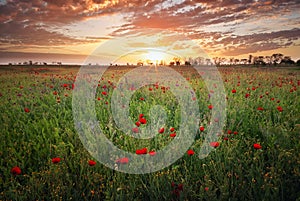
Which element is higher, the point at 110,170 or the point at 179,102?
the point at 179,102

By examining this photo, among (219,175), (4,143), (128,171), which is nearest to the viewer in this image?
(219,175)

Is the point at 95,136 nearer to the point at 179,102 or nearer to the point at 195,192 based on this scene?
the point at 195,192

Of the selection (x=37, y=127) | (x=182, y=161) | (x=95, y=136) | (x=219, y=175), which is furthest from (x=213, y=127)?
(x=37, y=127)

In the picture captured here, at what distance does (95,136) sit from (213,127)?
2.01m

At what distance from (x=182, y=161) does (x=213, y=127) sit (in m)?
1.12

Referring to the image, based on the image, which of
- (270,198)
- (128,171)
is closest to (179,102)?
(128,171)

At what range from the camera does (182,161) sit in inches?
121

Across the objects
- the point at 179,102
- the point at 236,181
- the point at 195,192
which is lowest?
the point at 195,192

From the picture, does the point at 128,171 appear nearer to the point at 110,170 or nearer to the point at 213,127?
the point at 110,170

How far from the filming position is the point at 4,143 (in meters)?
3.45

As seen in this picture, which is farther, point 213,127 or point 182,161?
point 213,127

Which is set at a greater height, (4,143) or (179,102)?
(179,102)

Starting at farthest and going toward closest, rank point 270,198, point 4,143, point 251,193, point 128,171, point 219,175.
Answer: point 4,143
point 128,171
point 219,175
point 251,193
point 270,198

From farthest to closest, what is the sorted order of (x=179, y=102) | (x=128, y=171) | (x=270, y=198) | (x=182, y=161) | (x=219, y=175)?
(x=179, y=102)
(x=182, y=161)
(x=128, y=171)
(x=219, y=175)
(x=270, y=198)
